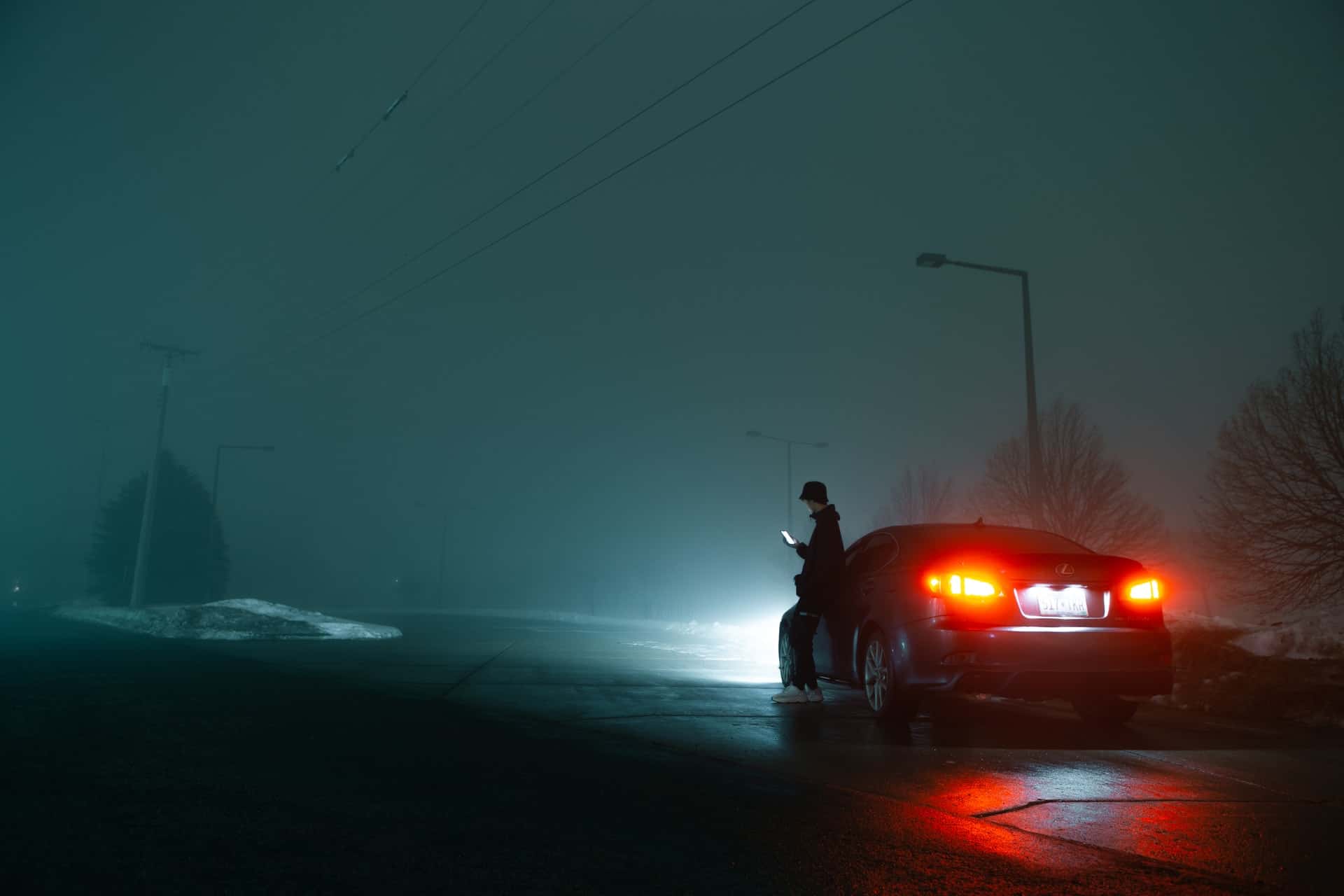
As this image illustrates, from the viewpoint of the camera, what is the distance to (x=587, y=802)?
450 cm

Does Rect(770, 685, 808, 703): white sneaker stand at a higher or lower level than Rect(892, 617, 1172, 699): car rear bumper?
lower

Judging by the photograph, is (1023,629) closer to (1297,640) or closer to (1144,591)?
(1144,591)

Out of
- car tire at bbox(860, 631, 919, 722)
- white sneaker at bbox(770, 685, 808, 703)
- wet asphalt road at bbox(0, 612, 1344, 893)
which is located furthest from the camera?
white sneaker at bbox(770, 685, 808, 703)

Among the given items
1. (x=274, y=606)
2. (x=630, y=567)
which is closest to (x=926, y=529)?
(x=274, y=606)

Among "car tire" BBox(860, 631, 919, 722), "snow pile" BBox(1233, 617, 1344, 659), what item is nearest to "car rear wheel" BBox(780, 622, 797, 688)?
"car tire" BBox(860, 631, 919, 722)

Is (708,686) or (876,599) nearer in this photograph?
(876,599)

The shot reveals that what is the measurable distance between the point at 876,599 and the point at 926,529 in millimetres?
851

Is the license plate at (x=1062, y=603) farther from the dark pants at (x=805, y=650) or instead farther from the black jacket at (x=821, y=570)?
the dark pants at (x=805, y=650)

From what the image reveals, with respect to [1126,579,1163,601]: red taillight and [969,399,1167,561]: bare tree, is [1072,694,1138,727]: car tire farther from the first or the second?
[969,399,1167,561]: bare tree

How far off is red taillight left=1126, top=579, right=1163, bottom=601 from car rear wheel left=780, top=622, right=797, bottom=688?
3116 mm

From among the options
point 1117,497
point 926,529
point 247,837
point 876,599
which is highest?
point 1117,497

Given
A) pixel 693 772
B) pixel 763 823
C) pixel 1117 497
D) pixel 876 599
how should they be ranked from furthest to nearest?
pixel 1117 497, pixel 876 599, pixel 693 772, pixel 763 823

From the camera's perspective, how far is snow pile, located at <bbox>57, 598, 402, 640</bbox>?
60.5 ft

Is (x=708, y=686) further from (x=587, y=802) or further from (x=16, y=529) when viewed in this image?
(x=16, y=529)
